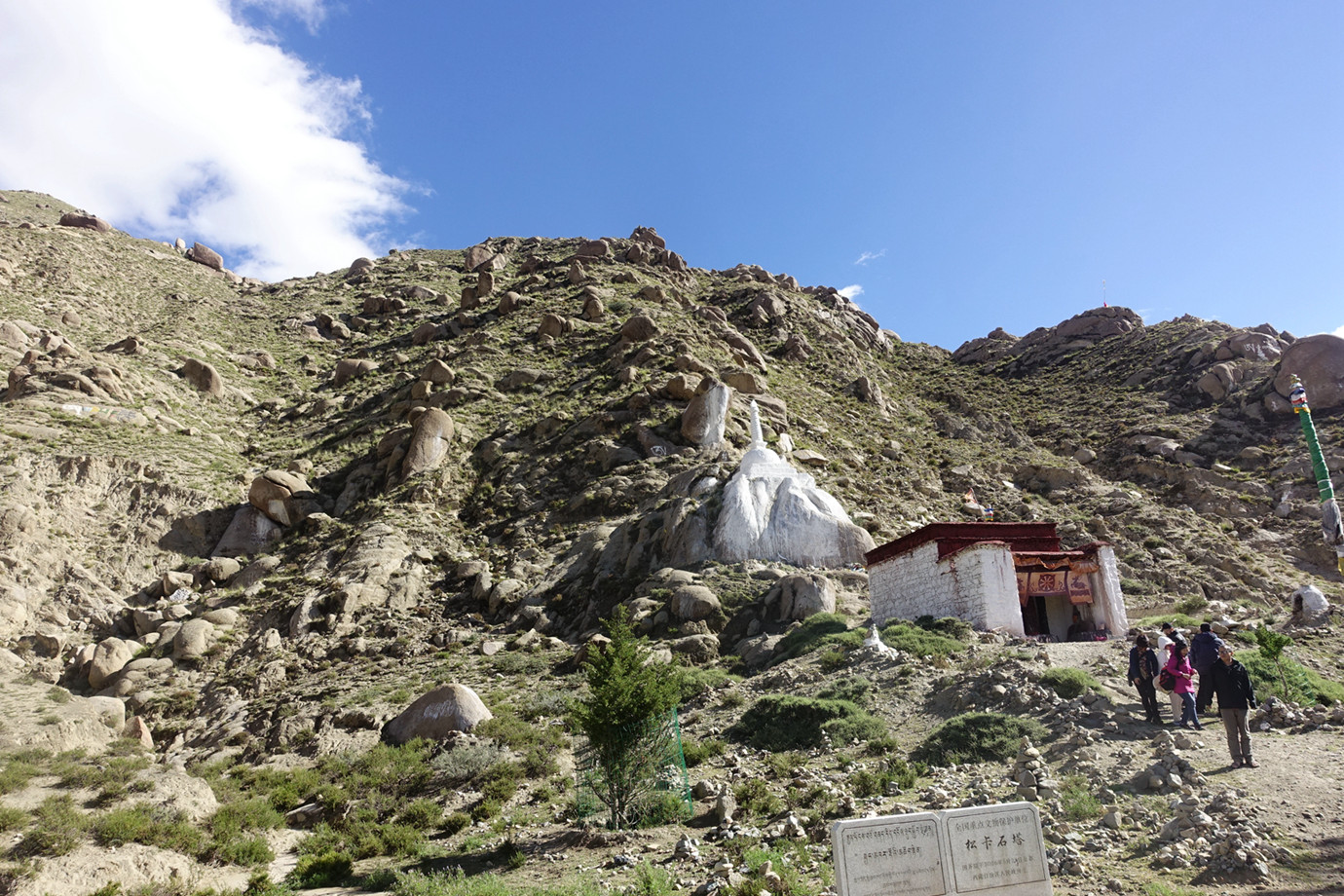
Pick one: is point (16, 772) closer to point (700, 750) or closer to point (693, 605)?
point (700, 750)

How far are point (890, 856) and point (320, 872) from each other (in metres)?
9.03

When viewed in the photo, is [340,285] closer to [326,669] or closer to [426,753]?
[326,669]

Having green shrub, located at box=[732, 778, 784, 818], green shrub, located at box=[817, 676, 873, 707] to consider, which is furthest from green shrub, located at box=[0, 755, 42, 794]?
green shrub, located at box=[817, 676, 873, 707]

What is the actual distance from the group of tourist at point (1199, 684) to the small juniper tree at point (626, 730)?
7851mm

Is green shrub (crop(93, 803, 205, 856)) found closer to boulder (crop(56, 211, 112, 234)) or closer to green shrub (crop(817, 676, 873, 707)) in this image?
green shrub (crop(817, 676, 873, 707))

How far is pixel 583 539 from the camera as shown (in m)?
32.3

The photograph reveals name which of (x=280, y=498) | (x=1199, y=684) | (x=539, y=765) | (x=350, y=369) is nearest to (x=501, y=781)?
(x=539, y=765)

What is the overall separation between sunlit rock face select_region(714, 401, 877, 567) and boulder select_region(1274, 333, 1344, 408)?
34945 mm

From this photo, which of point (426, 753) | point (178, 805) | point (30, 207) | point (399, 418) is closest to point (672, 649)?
point (426, 753)

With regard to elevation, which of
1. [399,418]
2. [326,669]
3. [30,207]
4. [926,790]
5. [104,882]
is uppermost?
[30,207]

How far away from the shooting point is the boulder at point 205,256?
243 feet

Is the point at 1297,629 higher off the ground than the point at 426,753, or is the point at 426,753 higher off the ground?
the point at 1297,629

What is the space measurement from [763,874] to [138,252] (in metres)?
76.9

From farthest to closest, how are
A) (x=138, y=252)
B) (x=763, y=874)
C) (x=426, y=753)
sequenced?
(x=138, y=252) < (x=426, y=753) < (x=763, y=874)
